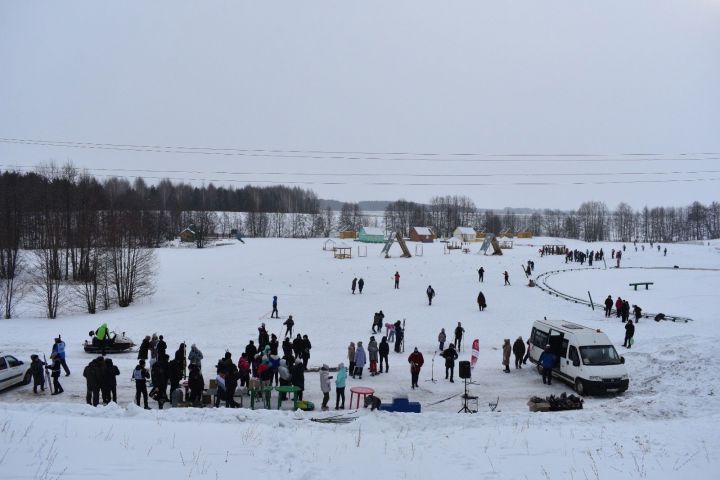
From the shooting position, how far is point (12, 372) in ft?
49.9

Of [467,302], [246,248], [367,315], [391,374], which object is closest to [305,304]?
[367,315]

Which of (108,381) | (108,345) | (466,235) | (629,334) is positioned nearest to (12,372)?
(108,381)

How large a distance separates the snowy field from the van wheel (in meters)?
0.60

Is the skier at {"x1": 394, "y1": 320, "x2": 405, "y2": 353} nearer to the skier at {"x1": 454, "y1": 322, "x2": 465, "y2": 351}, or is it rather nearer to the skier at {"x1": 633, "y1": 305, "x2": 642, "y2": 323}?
the skier at {"x1": 454, "y1": 322, "x2": 465, "y2": 351}

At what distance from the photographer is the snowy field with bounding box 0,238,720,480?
28.2 feet

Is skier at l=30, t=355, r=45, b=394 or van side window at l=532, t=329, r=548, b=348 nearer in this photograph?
skier at l=30, t=355, r=45, b=394

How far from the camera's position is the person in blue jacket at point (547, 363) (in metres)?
16.3

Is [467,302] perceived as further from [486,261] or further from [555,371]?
[486,261]

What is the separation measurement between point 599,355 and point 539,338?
111 inches

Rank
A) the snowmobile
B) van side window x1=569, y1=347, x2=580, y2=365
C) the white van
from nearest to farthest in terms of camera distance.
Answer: the white van, van side window x1=569, y1=347, x2=580, y2=365, the snowmobile

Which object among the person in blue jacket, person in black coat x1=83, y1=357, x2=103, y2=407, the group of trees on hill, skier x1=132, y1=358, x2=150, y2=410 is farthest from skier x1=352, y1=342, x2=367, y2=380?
the group of trees on hill

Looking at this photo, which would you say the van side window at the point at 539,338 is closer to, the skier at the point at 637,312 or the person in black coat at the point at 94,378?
the skier at the point at 637,312

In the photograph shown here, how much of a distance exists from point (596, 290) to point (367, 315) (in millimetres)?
18231

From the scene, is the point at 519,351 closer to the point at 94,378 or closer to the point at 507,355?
the point at 507,355
